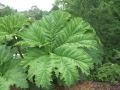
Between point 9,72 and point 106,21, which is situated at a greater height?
point 106,21

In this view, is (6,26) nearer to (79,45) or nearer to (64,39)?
(64,39)

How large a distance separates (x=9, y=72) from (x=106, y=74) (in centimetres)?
137

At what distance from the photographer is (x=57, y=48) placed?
8.98 ft

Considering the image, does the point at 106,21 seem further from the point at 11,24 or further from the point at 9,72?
the point at 9,72

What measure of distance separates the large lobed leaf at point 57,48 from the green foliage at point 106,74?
0.45 metres

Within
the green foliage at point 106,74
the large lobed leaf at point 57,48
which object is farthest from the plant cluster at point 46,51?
the green foliage at point 106,74

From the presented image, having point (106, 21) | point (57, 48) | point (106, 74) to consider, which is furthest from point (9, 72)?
point (106, 21)

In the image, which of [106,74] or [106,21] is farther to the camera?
[106,21]

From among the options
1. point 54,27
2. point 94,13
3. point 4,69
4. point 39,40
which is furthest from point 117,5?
point 4,69

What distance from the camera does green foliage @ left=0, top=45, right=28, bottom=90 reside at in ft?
8.14

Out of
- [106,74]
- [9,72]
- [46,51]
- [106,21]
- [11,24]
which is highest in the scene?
[11,24]

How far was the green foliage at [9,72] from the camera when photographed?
8.14 feet

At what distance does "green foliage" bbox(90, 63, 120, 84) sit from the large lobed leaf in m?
0.45

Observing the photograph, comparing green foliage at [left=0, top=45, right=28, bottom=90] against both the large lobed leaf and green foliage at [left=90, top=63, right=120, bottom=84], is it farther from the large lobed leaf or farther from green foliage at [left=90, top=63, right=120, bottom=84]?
green foliage at [left=90, top=63, right=120, bottom=84]
